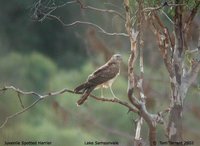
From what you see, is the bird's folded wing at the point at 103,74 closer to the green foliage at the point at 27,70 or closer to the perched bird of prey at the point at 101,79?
the perched bird of prey at the point at 101,79

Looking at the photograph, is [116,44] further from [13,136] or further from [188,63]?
[188,63]

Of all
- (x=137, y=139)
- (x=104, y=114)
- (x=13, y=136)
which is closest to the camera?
(x=137, y=139)

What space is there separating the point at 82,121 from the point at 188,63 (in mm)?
6667

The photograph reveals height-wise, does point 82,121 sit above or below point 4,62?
below

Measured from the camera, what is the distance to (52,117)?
2509 cm

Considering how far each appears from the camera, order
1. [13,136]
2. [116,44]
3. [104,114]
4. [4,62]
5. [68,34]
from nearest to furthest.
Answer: [116,44] < [13,136] < [104,114] < [4,62] < [68,34]

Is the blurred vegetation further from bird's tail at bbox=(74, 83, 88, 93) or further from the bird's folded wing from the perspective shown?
bird's tail at bbox=(74, 83, 88, 93)

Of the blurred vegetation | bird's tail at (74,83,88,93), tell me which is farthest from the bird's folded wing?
the blurred vegetation

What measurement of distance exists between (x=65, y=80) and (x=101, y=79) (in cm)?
1597

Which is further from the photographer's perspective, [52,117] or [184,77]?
[52,117]

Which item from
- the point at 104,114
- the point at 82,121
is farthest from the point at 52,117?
the point at 82,121

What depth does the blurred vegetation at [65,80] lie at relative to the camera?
1834cm

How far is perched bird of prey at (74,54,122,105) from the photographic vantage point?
11672 millimetres

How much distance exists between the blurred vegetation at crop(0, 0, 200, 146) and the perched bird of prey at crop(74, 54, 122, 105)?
50cm
